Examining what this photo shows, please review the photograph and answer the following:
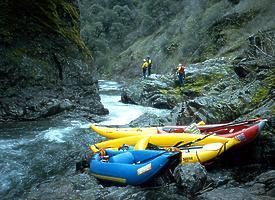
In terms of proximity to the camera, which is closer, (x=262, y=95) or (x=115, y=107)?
(x=262, y=95)

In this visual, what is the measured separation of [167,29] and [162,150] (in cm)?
3525

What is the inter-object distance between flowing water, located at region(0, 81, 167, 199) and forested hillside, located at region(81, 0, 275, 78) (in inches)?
433

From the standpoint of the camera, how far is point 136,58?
43.4m

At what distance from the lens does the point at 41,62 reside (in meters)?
15.6

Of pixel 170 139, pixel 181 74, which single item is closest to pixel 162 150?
pixel 170 139

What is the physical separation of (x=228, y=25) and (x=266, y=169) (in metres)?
24.1

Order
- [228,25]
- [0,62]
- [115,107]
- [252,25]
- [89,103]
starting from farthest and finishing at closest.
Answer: [228,25] → [252,25] → [115,107] → [89,103] → [0,62]

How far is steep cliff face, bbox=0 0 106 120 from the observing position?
1445 cm

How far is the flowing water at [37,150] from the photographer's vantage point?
863 centimetres

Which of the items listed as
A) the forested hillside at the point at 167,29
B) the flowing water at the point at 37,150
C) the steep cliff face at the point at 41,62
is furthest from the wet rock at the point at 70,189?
the forested hillside at the point at 167,29

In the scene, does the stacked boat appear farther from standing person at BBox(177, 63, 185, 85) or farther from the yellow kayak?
standing person at BBox(177, 63, 185, 85)

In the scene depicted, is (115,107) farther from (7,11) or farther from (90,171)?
(90,171)

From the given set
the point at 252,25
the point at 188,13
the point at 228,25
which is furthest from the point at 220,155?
the point at 188,13

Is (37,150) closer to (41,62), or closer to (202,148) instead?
(202,148)
